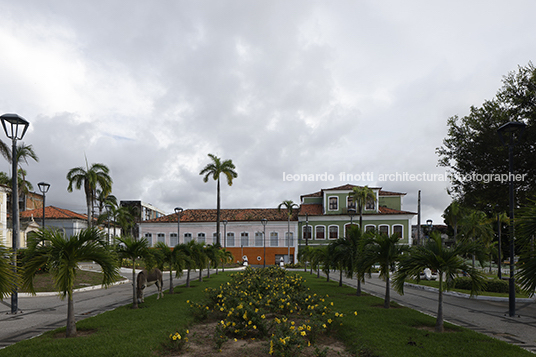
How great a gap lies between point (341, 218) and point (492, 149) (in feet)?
112

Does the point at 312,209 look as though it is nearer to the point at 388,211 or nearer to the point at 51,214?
the point at 388,211

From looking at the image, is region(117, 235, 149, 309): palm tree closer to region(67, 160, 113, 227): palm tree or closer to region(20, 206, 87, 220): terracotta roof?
region(67, 160, 113, 227): palm tree

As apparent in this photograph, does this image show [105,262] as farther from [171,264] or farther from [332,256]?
[332,256]

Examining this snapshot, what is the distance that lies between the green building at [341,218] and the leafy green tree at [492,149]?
28.9 metres

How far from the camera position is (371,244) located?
47.0 feet

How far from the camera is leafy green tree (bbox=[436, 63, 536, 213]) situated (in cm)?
1877

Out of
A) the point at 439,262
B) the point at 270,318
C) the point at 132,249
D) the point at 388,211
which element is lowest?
the point at 270,318

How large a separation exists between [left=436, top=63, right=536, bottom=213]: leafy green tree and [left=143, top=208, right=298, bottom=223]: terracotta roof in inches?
1316

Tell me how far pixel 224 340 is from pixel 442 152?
812 inches

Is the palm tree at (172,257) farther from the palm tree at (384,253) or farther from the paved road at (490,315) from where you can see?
the paved road at (490,315)

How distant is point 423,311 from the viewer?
45.5 feet

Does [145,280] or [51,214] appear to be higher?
[51,214]

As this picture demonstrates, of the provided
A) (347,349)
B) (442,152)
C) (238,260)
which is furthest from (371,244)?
(238,260)

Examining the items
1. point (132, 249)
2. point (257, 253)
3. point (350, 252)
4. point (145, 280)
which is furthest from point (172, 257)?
point (257, 253)
